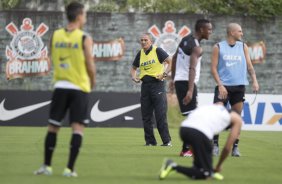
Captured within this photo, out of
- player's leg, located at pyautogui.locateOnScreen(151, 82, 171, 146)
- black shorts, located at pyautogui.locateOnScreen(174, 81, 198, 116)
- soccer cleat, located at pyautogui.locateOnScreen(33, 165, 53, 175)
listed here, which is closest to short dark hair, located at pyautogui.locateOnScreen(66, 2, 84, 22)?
soccer cleat, located at pyautogui.locateOnScreen(33, 165, 53, 175)

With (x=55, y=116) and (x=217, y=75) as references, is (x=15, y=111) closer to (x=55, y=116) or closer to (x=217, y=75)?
(x=217, y=75)

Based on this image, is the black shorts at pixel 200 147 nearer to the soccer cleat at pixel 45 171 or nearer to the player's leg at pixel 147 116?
the soccer cleat at pixel 45 171

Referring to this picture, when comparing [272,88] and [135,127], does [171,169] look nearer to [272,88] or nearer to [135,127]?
[135,127]

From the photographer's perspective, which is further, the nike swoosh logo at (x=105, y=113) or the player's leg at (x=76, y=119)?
the nike swoosh logo at (x=105, y=113)

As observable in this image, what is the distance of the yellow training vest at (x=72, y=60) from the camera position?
35.2ft

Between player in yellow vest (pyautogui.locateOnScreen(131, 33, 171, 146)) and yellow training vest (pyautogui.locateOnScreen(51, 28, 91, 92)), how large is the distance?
6314 millimetres

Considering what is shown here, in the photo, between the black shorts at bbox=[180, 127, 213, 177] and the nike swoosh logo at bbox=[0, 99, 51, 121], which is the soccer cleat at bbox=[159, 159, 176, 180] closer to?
the black shorts at bbox=[180, 127, 213, 177]

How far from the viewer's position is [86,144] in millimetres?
17469

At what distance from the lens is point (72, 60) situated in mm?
10773

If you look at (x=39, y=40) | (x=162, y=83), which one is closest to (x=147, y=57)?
(x=162, y=83)

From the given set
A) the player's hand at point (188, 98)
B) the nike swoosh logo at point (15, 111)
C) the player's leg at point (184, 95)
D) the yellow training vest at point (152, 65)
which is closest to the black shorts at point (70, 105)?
the player's hand at point (188, 98)

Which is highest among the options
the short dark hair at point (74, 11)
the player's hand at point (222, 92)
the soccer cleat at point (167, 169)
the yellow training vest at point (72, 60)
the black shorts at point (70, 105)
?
the short dark hair at point (74, 11)

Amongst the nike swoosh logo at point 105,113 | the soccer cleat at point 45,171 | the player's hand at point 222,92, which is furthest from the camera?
the nike swoosh logo at point 105,113

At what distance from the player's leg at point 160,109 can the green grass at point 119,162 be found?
0.32 m
